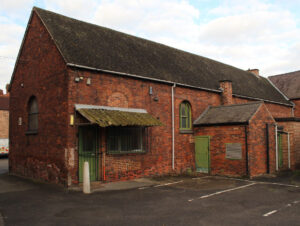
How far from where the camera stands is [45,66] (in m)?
12.7

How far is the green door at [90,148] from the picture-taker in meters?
11.3

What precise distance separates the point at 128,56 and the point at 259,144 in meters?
7.78

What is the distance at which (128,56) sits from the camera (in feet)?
47.3

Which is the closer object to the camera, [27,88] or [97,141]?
[97,141]

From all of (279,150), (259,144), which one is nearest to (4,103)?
(259,144)

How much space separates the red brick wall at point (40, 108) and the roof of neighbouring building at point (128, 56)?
2.15 ft

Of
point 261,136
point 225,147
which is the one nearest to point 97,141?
point 225,147

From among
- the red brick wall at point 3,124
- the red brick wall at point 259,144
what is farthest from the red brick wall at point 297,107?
the red brick wall at point 3,124

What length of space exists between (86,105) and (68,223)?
5.50m

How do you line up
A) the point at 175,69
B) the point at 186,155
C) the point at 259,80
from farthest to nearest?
the point at 259,80
the point at 175,69
the point at 186,155

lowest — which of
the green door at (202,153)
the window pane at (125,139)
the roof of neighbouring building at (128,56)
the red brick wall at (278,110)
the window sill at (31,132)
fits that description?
the green door at (202,153)

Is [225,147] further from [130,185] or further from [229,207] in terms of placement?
[229,207]

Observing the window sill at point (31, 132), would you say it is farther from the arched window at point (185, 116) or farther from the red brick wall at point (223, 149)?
the red brick wall at point (223, 149)

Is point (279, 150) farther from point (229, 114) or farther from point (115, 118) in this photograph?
point (115, 118)
